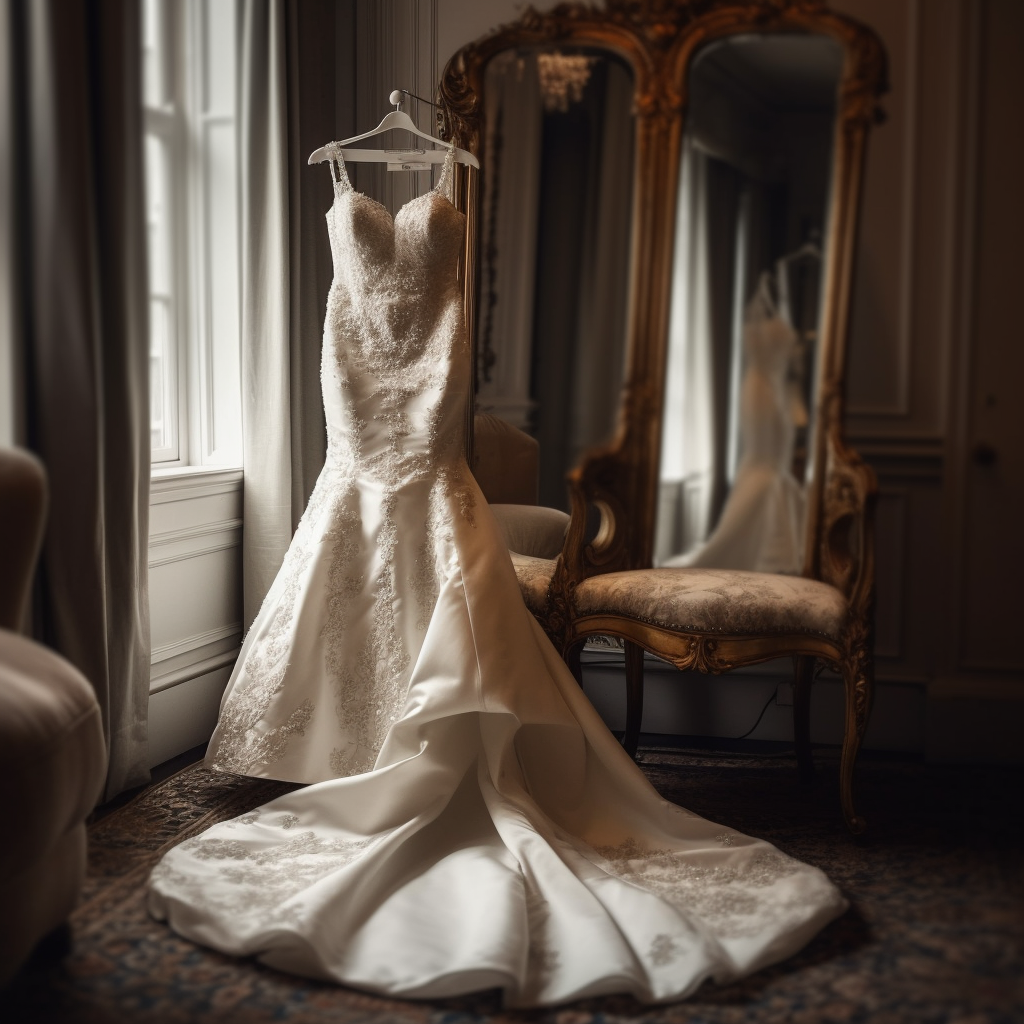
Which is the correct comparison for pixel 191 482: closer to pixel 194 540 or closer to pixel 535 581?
pixel 194 540

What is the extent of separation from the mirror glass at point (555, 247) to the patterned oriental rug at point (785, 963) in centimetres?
124

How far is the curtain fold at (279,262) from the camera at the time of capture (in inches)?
127

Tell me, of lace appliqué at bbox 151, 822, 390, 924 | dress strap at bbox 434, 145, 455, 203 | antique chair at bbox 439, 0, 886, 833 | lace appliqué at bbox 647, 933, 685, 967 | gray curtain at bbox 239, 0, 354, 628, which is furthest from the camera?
gray curtain at bbox 239, 0, 354, 628

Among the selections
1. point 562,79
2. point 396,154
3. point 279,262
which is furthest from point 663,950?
point 562,79

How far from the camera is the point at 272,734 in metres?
2.58

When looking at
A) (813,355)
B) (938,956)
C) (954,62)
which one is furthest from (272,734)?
(954,62)

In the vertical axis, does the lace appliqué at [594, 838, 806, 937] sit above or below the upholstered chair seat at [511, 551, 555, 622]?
below

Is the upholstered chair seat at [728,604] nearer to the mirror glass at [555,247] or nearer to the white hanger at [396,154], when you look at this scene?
the mirror glass at [555,247]

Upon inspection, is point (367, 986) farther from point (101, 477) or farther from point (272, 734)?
point (101, 477)

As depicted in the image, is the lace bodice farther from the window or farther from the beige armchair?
the beige armchair

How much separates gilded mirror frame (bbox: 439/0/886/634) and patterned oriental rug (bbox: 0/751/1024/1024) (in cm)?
70

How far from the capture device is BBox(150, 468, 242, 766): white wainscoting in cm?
297

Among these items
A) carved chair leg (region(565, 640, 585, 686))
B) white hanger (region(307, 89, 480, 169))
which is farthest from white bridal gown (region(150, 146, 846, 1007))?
carved chair leg (region(565, 640, 585, 686))

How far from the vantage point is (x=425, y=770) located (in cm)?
234
